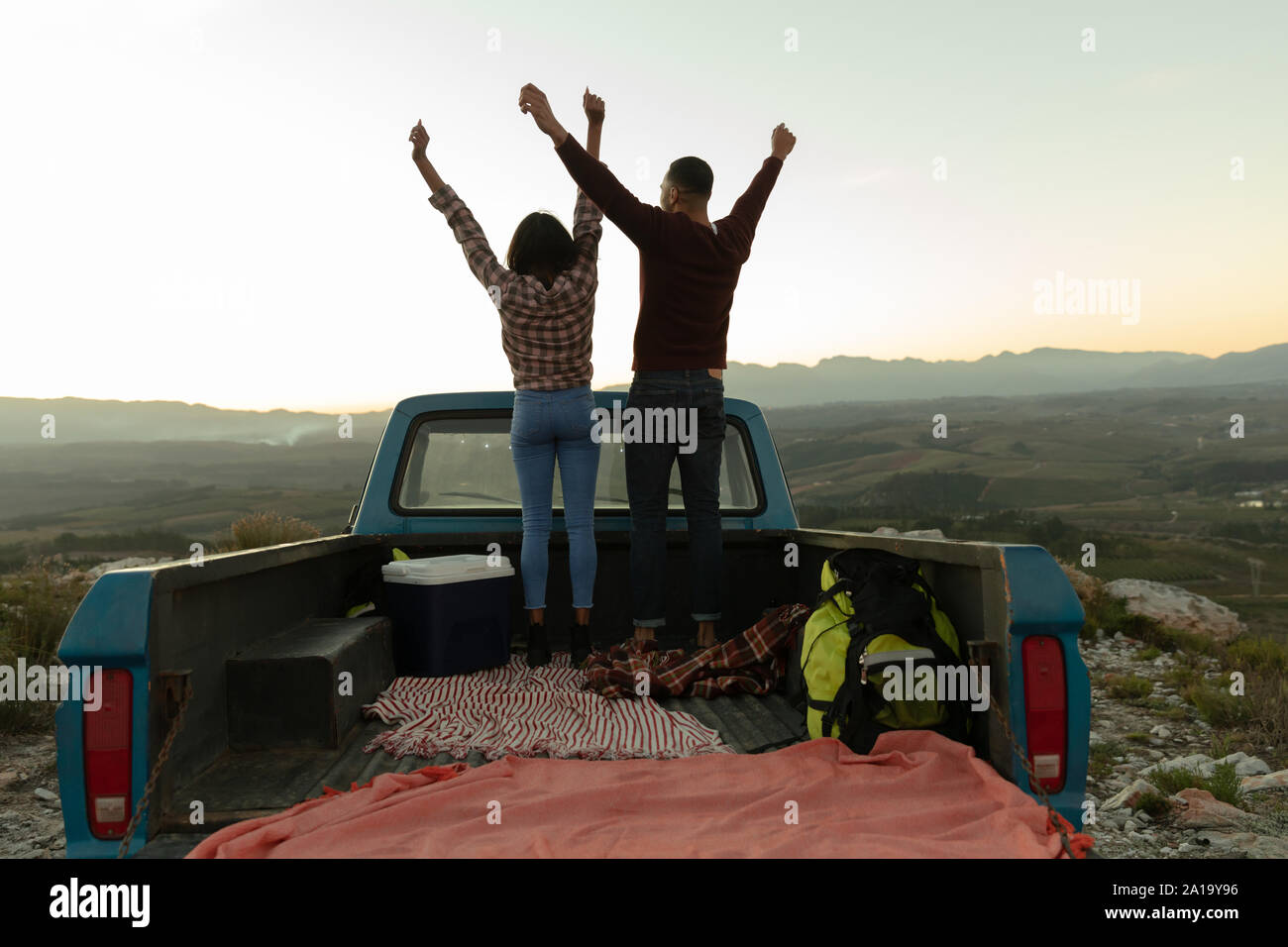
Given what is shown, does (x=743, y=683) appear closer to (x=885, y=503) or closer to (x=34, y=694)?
(x=34, y=694)

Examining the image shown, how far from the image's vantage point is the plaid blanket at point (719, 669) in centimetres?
321

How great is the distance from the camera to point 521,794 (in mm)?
2105

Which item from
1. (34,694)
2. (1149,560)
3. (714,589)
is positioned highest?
(714,589)

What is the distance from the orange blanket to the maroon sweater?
1961 millimetres

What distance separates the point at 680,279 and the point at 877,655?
79.4 inches

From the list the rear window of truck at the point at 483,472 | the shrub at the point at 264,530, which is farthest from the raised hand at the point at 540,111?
the shrub at the point at 264,530

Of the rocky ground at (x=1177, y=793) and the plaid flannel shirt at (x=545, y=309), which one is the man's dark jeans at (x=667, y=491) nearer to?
the plaid flannel shirt at (x=545, y=309)

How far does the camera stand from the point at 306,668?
246 centimetres

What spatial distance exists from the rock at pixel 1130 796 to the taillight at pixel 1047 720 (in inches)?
185

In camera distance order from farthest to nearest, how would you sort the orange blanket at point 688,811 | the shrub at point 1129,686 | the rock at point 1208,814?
the shrub at point 1129,686, the rock at point 1208,814, the orange blanket at point 688,811

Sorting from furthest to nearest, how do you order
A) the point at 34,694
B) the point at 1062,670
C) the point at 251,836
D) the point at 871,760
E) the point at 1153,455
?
1. the point at 1153,455
2. the point at 34,694
3. the point at 871,760
4. the point at 1062,670
5. the point at 251,836
